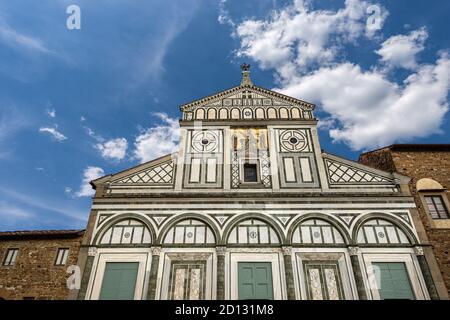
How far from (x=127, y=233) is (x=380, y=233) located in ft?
33.8

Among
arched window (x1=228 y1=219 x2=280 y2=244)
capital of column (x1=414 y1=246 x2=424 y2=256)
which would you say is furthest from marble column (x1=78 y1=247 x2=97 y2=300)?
capital of column (x1=414 y1=246 x2=424 y2=256)

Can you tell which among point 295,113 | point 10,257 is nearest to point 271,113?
point 295,113

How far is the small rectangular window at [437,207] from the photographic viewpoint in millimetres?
14016

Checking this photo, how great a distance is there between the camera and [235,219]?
13.8 metres

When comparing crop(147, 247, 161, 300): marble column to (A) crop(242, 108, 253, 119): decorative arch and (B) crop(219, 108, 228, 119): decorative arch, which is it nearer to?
(B) crop(219, 108, 228, 119): decorative arch

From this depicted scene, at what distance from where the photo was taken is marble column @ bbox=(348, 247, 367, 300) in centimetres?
1209

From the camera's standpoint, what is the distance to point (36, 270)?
13961mm

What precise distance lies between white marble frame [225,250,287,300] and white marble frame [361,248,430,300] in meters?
3.12

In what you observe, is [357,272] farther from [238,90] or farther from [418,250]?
[238,90]

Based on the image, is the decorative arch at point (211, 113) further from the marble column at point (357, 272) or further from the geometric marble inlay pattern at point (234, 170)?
the marble column at point (357, 272)

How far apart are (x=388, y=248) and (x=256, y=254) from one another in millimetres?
5189

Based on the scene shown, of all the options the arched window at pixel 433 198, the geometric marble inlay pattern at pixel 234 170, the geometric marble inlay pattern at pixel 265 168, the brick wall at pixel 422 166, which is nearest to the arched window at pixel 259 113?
the geometric marble inlay pattern at pixel 265 168

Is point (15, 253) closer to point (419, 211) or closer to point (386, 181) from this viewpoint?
point (386, 181)

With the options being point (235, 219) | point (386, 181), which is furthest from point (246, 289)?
point (386, 181)
